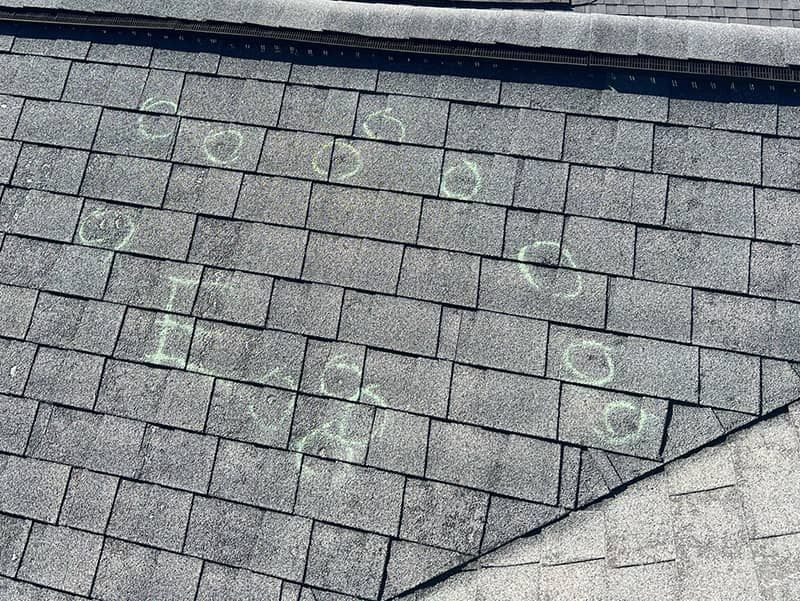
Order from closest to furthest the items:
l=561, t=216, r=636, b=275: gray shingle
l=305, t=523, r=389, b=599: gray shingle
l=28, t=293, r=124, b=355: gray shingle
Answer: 1. l=305, t=523, r=389, b=599: gray shingle
2. l=561, t=216, r=636, b=275: gray shingle
3. l=28, t=293, r=124, b=355: gray shingle

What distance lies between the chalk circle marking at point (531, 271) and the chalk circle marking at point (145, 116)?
2.95 m

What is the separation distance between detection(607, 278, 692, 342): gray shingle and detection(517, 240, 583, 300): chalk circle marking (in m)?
0.22

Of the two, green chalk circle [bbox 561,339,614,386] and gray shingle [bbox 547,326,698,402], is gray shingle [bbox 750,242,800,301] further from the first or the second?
green chalk circle [bbox 561,339,614,386]

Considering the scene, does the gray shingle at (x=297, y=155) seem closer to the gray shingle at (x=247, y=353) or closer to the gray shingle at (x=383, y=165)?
the gray shingle at (x=383, y=165)

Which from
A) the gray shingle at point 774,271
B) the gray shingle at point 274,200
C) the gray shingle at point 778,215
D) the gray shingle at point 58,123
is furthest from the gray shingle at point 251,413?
the gray shingle at point 778,215

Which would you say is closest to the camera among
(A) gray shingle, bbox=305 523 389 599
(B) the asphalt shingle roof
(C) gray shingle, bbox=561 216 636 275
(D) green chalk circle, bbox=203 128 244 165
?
(A) gray shingle, bbox=305 523 389 599

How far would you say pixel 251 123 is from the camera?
4.97 m

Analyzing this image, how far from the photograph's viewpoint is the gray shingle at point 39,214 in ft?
16.0

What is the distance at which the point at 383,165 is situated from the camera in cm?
474

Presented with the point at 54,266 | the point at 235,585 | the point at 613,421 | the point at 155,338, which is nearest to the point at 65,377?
the point at 155,338

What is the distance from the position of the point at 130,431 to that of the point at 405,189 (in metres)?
2.58

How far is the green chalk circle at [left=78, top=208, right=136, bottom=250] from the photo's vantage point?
478 cm

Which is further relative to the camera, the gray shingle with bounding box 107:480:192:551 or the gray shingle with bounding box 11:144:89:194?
the gray shingle with bounding box 11:144:89:194

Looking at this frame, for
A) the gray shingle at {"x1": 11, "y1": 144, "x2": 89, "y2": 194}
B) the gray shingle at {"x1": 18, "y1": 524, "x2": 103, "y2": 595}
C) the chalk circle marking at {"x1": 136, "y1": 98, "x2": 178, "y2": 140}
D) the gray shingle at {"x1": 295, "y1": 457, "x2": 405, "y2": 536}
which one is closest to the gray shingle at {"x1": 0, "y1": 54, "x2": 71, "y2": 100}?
the gray shingle at {"x1": 11, "y1": 144, "x2": 89, "y2": 194}
